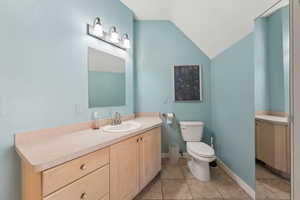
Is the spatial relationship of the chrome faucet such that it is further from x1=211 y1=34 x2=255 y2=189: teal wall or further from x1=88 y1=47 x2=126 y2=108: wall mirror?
x1=211 y1=34 x2=255 y2=189: teal wall

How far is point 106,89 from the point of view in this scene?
198 cm

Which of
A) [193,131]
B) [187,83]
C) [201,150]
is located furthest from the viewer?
[187,83]

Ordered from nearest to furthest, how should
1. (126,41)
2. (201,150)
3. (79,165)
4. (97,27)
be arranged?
(79,165)
(97,27)
(201,150)
(126,41)

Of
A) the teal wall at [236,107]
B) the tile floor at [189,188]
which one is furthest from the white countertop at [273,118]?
the tile floor at [189,188]

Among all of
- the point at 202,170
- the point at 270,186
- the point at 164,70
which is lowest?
the point at 202,170

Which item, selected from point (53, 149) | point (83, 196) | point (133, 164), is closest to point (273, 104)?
point (133, 164)

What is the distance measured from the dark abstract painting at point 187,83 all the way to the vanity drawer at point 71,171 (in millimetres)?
1925

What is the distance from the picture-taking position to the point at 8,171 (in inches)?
40.0

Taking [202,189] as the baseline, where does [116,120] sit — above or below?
above

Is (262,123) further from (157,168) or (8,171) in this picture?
(8,171)

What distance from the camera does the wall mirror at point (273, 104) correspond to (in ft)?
3.72

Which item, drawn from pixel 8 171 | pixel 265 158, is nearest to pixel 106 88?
pixel 8 171

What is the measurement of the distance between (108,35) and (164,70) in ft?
3.99

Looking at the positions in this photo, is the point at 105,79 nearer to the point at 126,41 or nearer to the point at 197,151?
the point at 126,41
